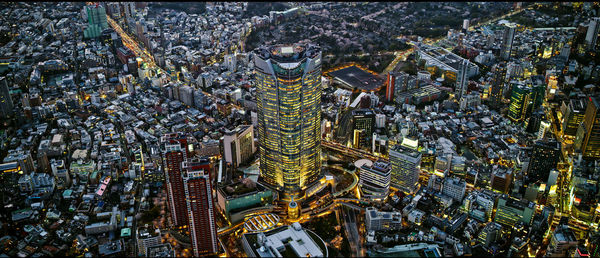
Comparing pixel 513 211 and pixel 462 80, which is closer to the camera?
pixel 513 211

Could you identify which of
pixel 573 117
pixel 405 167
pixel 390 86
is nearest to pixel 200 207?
pixel 405 167

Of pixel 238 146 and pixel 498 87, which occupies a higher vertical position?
pixel 498 87

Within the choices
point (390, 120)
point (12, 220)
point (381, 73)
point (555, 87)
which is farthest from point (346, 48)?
point (12, 220)

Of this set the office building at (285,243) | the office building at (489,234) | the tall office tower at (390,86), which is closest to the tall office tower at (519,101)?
the tall office tower at (390,86)

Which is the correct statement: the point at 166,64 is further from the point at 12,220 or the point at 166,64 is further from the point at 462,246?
the point at 462,246

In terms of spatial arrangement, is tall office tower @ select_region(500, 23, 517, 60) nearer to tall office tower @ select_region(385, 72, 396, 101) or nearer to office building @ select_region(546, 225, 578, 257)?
tall office tower @ select_region(385, 72, 396, 101)

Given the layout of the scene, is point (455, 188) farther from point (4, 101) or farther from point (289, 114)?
point (4, 101)
